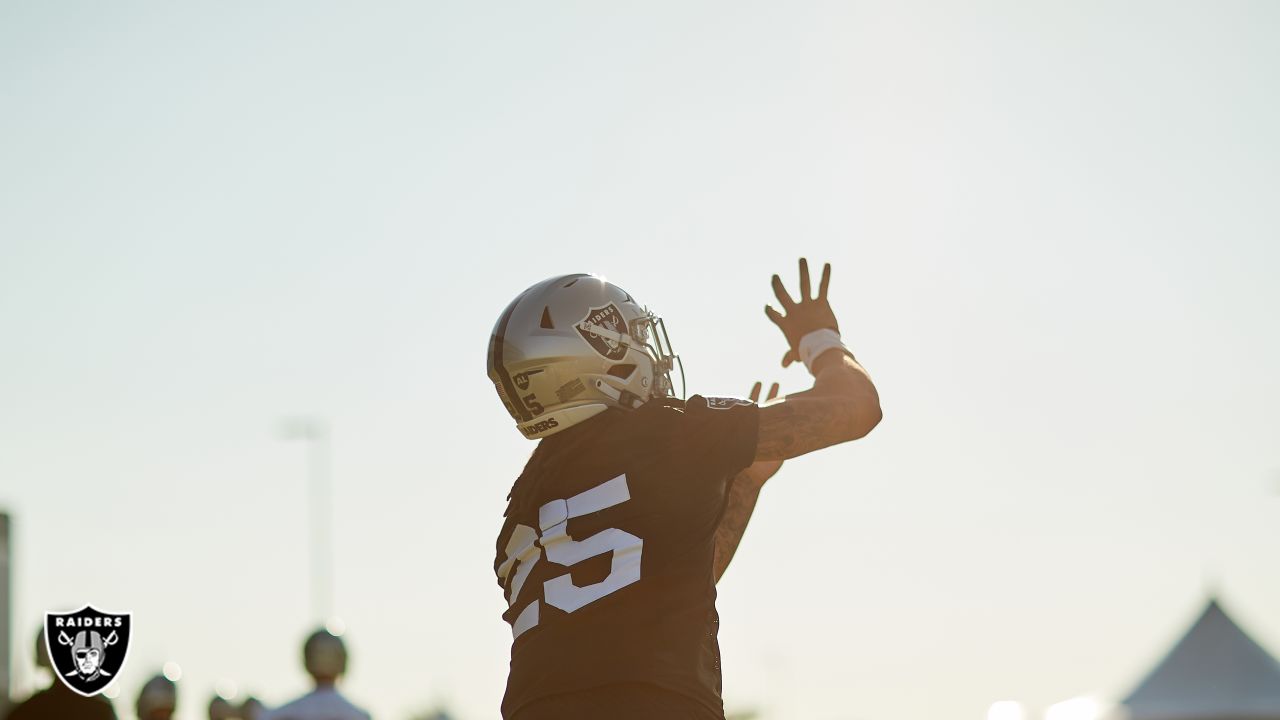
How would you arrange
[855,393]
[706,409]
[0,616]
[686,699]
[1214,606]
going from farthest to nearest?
[1214,606], [0,616], [855,393], [706,409], [686,699]

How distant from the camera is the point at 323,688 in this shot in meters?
11.3

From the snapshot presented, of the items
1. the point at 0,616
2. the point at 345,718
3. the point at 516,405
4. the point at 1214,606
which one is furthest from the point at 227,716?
the point at 1214,606

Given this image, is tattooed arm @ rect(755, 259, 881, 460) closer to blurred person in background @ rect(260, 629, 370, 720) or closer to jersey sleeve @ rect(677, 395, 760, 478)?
jersey sleeve @ rect(677, 395, 760, 478)

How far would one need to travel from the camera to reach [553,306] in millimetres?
5094

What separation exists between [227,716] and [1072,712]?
22001 millimetres

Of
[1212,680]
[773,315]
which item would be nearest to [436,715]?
[1212,680]

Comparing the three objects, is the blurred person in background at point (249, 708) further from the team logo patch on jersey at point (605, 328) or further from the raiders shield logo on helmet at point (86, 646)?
the team logo patch on jersey at point (605, 328)

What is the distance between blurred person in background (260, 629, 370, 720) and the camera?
1089 centimetres

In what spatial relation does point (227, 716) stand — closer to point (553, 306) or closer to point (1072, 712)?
point (553, 306)

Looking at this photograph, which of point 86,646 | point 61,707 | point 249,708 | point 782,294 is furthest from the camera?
point 249,708

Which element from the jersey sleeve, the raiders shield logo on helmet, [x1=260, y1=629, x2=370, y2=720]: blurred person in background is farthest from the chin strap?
the raiders shield logo on helmet

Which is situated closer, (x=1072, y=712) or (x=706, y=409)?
(x=706, y=409)

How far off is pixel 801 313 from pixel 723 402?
0.94m

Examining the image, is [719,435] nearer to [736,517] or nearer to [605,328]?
[605,328]
